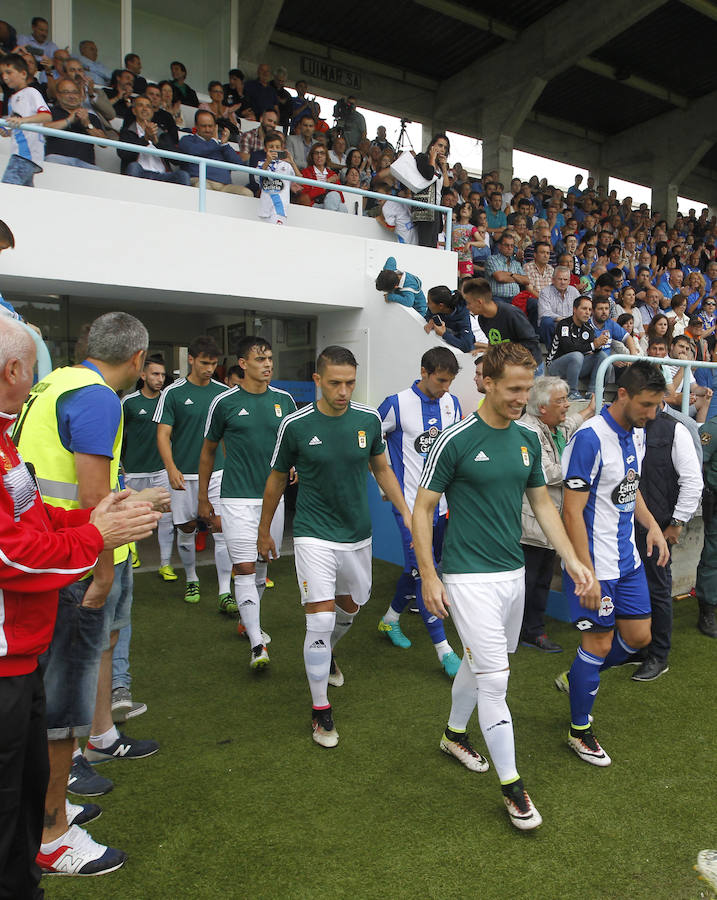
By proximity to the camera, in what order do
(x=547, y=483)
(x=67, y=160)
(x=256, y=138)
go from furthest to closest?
(x=256, y=138) → (x=67, y=160) → (x=547, y=483)

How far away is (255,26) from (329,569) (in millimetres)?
14545

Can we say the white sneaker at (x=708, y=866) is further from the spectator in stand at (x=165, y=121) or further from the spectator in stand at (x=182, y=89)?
the spectator in stand at (x=182, y=89)

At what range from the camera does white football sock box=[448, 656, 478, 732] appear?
3.21 metres

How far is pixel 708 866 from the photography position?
262 centimetres

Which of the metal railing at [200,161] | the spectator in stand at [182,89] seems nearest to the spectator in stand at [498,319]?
the metal railing at [200,161]

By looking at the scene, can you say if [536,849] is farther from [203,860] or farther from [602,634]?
[203,860]

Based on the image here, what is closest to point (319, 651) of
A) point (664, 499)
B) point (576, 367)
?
point (664, 499)

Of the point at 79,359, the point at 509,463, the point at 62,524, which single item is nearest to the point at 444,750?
the point at 509,463

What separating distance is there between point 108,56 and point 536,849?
13848 millimetres

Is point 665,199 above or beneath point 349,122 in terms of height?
above

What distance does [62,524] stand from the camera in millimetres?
2176

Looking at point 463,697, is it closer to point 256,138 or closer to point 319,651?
point 319,651

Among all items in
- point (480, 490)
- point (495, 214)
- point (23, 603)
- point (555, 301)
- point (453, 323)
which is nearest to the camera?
point (23, 603)

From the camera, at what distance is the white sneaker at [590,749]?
11.1 feet
